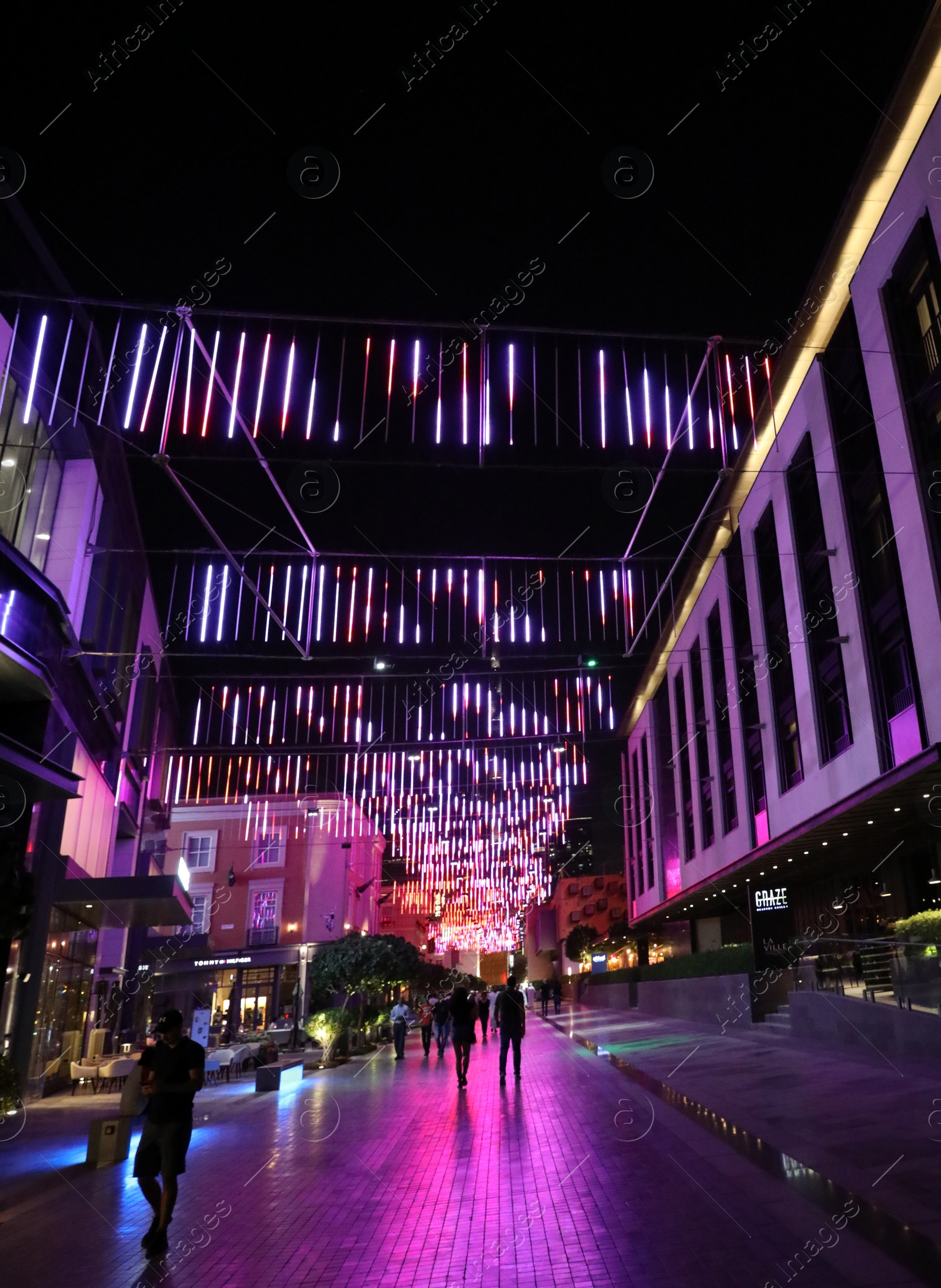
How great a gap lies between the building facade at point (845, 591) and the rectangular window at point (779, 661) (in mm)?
68

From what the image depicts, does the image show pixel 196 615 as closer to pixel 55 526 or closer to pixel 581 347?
pixel 55 526

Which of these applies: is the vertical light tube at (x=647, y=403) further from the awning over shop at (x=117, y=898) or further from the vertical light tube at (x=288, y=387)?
the awning over shop at (x=117, y=898)

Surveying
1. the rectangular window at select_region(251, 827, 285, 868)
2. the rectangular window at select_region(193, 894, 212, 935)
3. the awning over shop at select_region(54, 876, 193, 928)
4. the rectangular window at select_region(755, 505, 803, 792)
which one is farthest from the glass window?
the rectangular window at select_region(193, 894, 212, 935)

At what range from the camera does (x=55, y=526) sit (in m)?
21.2

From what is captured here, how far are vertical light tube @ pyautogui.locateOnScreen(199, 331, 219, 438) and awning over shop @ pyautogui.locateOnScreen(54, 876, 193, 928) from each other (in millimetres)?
13015

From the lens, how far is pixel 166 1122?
273 inches

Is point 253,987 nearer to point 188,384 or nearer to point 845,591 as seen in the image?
point 845,591

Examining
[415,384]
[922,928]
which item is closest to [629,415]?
[415,384]

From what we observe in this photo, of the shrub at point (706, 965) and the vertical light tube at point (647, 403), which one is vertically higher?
the vertical light tube at point (647, 403)

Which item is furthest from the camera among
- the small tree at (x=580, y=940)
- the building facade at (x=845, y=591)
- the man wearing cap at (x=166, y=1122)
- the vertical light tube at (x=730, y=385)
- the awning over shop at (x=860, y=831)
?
the small tree at (x=580, y=940)

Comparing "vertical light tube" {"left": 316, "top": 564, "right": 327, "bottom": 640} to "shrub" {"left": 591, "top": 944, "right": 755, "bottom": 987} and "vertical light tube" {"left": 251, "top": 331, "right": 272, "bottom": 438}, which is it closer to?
"vertical light tube" {"left": 251, "top": 331, "right": 272, "bottom": 438}

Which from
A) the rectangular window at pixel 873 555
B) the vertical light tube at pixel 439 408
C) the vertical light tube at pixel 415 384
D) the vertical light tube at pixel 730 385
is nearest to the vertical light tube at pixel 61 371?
the vertical light tube at pixel 415 384

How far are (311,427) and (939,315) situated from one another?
1400 centimetres

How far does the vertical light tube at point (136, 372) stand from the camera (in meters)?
12.8
